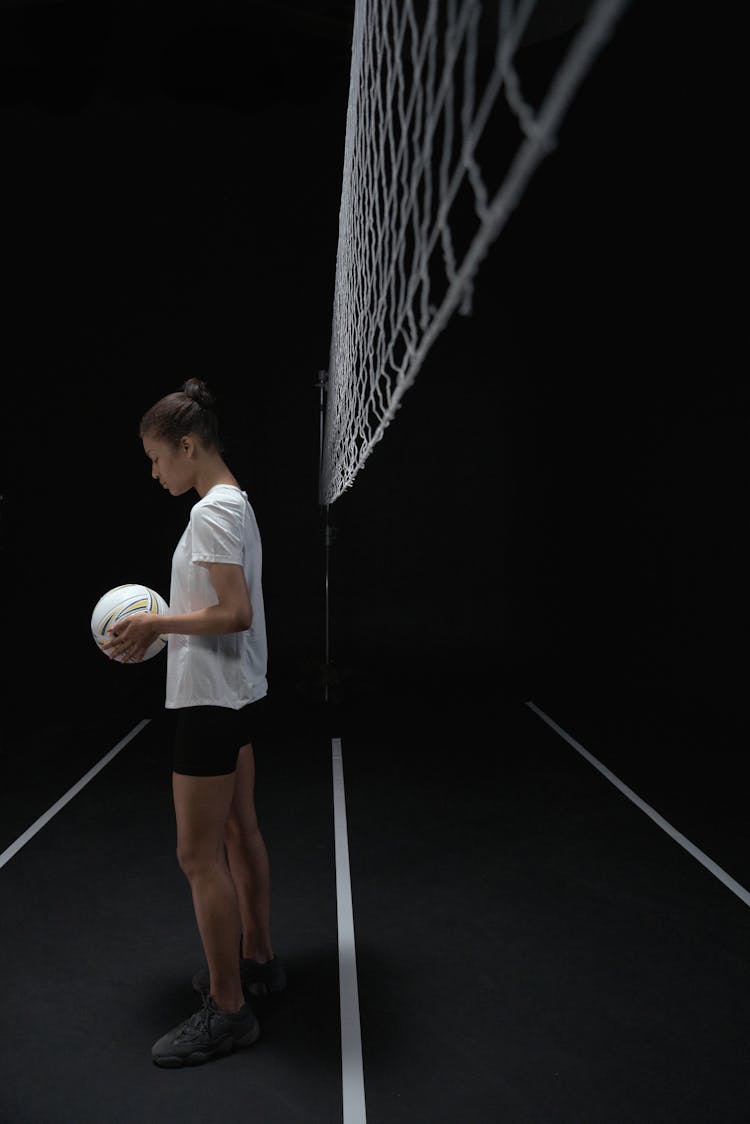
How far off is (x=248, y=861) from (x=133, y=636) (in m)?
0.66

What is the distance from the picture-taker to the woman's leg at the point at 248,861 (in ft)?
6.36

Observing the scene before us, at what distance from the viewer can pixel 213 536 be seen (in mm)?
1669

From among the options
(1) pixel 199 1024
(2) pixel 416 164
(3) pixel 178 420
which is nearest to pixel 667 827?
(1) pixel 199 1024

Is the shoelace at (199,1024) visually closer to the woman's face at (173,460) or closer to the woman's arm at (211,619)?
the woman's arm at (211,619)

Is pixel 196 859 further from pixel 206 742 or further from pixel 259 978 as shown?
pixel 259 978

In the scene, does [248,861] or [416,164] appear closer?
[416,164]

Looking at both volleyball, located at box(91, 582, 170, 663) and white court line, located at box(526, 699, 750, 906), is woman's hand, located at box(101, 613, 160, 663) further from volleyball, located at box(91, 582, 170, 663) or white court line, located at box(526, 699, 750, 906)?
white court line, located at box(526, 699, 750, 906)

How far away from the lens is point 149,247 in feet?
19.8

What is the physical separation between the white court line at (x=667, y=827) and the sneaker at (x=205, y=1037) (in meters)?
1.59

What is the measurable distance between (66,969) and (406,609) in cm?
441

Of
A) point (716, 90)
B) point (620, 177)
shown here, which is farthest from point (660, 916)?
point (620, 177)

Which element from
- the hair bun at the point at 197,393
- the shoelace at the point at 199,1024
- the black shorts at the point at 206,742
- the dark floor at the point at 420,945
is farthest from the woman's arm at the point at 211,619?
the dark floor at the point at 420,945

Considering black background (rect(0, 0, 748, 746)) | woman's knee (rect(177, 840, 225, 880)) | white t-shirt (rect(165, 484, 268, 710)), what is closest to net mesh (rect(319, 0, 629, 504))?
white t-shirt (rect(165, 484, 268, 710))

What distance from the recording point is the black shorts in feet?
5.48
